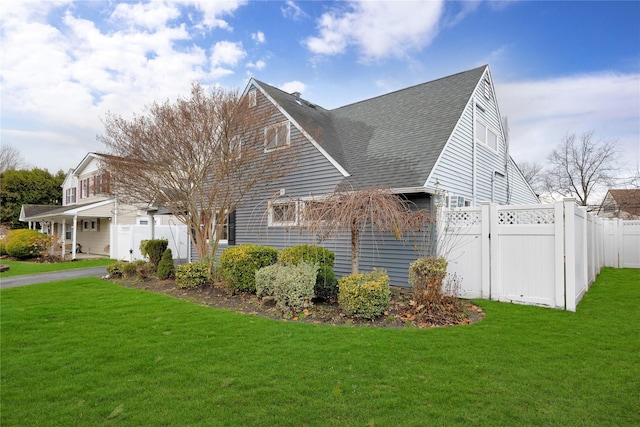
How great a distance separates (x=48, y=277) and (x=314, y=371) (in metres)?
13.0

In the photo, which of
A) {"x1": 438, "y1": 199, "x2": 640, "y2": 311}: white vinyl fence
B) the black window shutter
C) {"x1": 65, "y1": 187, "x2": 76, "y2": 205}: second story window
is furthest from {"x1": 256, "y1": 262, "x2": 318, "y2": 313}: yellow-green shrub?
{"x1": 65, "y1": 187, "x2": 76, "y2": 205}: second story window

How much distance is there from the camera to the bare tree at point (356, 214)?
6797mm

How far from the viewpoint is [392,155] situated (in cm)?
1057

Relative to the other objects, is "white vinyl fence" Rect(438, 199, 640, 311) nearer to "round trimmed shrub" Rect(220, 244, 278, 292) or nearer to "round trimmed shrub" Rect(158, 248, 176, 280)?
"round trimmed shrub" Rect(220, 244, 278, 292)

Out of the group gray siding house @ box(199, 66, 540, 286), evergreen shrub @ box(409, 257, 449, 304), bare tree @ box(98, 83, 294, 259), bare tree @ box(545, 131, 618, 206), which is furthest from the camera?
bare tree @ box(545, 131, 618, 206)

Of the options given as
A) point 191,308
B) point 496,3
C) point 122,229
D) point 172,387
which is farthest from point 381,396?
point 122,229

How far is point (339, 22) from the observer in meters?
11.7

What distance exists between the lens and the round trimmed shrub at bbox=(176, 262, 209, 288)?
9.27 metres

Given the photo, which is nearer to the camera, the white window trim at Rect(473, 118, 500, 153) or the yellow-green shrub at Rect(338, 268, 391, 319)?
the yellow-green shrub at Rect(338, 268, 391, 319)

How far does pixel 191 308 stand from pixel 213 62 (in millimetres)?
8576

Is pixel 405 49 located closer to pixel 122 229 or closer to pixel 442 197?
pixel 442 197

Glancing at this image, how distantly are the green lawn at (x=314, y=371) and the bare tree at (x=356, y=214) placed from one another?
2.15 metres

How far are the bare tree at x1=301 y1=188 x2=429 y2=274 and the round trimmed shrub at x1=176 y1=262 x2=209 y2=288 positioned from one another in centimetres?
360

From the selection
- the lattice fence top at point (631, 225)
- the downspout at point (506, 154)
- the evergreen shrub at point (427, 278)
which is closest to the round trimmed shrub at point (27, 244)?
the evergreen shrub at point (427, 278)
